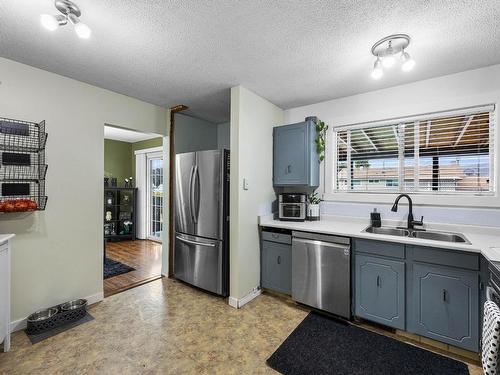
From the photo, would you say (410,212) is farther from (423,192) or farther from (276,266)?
(276,266)

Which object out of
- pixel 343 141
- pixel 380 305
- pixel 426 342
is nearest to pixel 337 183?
pixel 343 141

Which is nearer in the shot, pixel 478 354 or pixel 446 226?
pixel 478 354

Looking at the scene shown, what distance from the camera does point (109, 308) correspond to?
8.30 ft

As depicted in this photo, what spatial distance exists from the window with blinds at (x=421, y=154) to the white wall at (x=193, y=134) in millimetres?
2111

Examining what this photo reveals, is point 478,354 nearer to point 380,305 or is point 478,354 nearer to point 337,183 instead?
point 380,305

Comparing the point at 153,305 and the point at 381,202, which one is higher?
the point at 381,202

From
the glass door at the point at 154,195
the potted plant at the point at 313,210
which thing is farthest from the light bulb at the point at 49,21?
the glass door at the point at 154,195

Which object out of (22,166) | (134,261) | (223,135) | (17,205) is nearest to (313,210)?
(223,135)

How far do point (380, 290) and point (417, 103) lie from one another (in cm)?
193

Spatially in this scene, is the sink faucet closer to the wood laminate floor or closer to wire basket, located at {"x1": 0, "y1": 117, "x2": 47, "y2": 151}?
the wood laminate floor

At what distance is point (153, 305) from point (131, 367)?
914 mm

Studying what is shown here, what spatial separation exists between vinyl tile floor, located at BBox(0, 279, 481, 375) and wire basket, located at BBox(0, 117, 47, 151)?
5.44 ft

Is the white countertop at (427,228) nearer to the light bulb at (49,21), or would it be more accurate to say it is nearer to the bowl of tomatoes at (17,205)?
the bowl of tomatoes at (17,205)

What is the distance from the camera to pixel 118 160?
19.2ft
